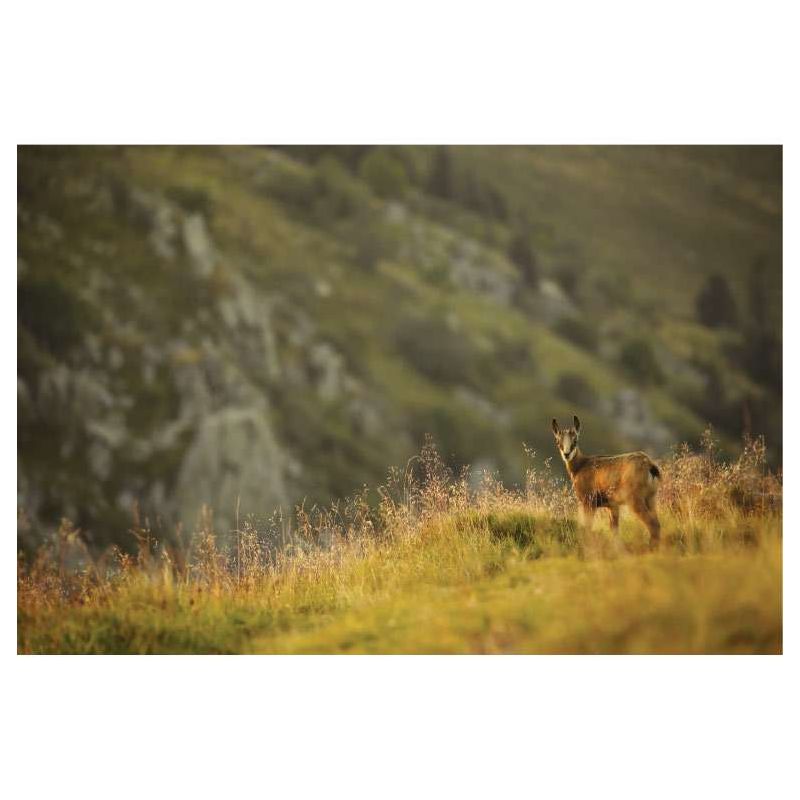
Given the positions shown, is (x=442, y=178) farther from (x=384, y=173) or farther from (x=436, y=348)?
(x=436, y=348)

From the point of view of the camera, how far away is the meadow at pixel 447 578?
19.1 ft

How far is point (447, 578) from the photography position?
6559mm

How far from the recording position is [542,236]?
9.59 metres

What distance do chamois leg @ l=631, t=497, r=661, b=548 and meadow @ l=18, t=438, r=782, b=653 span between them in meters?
0.10

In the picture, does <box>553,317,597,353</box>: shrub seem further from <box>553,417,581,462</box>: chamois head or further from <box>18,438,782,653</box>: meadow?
<box>553,417,581,462</box>: chamois head

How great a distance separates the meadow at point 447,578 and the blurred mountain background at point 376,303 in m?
0.83

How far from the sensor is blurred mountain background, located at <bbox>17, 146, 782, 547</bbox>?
7.62m

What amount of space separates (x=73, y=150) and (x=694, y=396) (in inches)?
241

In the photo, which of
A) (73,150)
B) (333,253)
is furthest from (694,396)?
(73,150)

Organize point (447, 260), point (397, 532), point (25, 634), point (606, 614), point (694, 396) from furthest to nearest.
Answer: point (447, 260), point (694, 396), point (397, 532), point (25, 634), point (606, 614)

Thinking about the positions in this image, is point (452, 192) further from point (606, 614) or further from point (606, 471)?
point (606, 614)

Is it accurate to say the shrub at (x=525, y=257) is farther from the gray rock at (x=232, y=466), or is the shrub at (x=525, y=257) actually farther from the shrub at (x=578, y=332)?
the gray rock at (x=232, y=466)

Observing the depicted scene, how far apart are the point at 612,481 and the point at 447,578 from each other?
139 centimetres

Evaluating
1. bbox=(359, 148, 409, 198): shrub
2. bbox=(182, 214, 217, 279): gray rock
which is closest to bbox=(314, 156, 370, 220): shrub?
bbox=(359, 148, 409, 198): shrub
